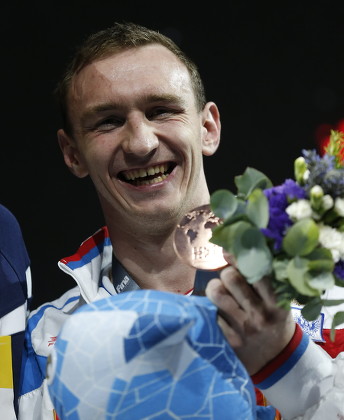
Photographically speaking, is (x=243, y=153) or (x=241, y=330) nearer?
(x=241, y=330)

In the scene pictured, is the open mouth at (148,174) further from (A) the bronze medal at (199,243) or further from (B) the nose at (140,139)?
(A) the bronze medal at (199,243)

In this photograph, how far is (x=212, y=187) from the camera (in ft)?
9.45

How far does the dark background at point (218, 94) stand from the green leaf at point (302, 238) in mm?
1529

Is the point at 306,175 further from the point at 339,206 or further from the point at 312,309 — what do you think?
the point at 312,309

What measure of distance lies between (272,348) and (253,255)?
257 mm

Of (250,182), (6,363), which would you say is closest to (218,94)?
(6,363)

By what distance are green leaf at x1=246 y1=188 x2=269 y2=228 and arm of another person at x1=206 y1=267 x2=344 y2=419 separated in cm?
12

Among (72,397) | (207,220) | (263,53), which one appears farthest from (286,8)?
(72,397)

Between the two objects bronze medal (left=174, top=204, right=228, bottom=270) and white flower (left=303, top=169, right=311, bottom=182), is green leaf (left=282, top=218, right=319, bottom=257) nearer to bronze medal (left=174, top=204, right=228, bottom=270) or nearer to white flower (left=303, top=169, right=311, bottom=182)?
white flower (left=303, top=169, right=311, bottom=182)

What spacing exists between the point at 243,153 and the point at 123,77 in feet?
2.70

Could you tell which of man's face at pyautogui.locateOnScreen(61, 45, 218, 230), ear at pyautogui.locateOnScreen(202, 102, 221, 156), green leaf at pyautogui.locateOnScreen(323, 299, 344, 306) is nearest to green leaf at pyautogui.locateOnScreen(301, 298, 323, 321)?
green leaf at pyautogui.locateOnScreen(323, 299, 344, 306)

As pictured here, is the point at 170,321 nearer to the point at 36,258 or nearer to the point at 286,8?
the point at 36,258

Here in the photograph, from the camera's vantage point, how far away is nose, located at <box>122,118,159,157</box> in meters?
2.07

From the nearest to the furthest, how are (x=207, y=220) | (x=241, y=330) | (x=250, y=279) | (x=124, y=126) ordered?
(x=250, y=279) → (x=241, y=330) → (x=207, y=220) → (x=124, y=126)
